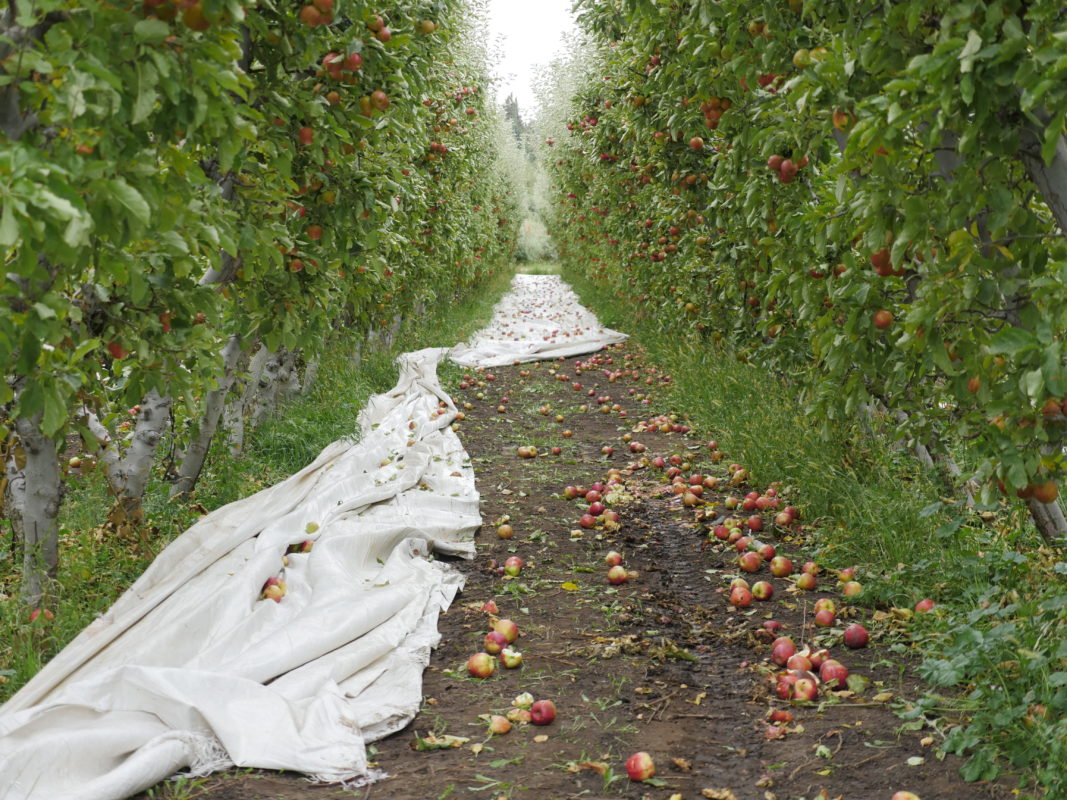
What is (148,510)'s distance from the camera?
4602 mm

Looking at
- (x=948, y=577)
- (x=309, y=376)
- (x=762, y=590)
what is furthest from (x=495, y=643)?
(x=309, y=376)

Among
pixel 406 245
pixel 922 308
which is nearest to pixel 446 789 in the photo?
pixel 922 308

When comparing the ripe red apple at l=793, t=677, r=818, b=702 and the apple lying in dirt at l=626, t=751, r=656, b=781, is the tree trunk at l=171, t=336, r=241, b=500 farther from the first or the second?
the ripe red apple at l=793, t=677, r=818, b=702

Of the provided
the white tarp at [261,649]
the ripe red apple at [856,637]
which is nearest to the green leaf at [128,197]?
the white tarp at [261,649]

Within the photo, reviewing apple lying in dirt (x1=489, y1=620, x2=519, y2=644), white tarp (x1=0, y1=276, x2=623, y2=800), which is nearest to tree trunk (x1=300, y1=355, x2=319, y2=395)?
white tarp (x1=0, y1=276, x2=623, y2=800)

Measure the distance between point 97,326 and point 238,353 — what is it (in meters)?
1.71

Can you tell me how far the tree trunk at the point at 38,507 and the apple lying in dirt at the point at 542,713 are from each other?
2051mm

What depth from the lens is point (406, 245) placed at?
26.5ft

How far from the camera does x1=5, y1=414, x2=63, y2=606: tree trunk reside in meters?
3.42

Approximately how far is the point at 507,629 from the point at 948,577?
1824 mm

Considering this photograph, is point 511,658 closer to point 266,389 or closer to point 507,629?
point 507,629

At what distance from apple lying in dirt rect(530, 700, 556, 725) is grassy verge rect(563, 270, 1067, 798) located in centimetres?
118

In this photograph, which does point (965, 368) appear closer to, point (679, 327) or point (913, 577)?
→ point (913, 577)

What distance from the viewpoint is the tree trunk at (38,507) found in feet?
11.2
